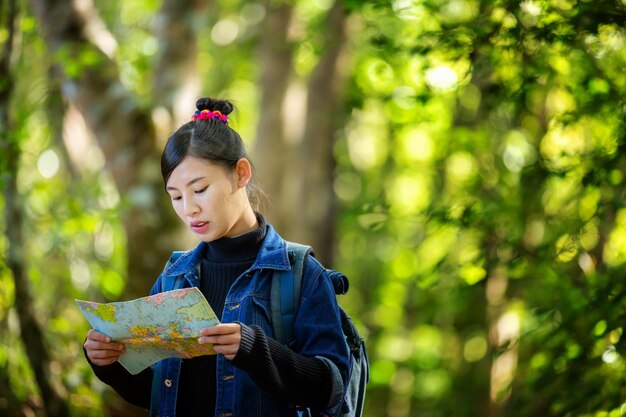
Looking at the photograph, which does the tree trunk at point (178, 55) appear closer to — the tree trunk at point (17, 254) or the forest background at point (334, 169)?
the forest background at point (334, 169)

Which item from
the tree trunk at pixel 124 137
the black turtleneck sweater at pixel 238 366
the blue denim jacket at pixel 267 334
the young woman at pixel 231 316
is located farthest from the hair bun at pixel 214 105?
the tree trunk at pixel 124 137

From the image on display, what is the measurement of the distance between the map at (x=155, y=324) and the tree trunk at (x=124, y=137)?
3522 mm

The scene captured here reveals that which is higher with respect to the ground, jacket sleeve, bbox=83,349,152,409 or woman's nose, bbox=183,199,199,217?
woman's nose, bbox=183,199,199,217

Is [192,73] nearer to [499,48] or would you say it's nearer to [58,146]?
[58,146]

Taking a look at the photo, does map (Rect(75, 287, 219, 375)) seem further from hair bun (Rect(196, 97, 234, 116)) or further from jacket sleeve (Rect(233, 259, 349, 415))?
hair bun (Rect(196, 97, 234, 116))

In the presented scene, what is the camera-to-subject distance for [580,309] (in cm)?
405

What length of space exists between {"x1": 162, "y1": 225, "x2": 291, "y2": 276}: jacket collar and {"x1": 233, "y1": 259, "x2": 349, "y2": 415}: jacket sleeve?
9cm

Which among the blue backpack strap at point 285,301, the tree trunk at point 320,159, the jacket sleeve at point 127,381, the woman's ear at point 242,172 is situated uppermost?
the woman's ear at point 242,172

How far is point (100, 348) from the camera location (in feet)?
9.18

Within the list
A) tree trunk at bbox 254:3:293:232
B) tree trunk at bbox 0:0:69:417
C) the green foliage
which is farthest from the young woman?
tree trunk at bbox 254:3:293:232

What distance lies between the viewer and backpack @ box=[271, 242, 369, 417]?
275cm

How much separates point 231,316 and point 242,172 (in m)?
0.50

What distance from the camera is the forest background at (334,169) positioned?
430cm

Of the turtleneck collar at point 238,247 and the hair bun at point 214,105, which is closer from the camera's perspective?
the turtleneck collar at point 238,247
